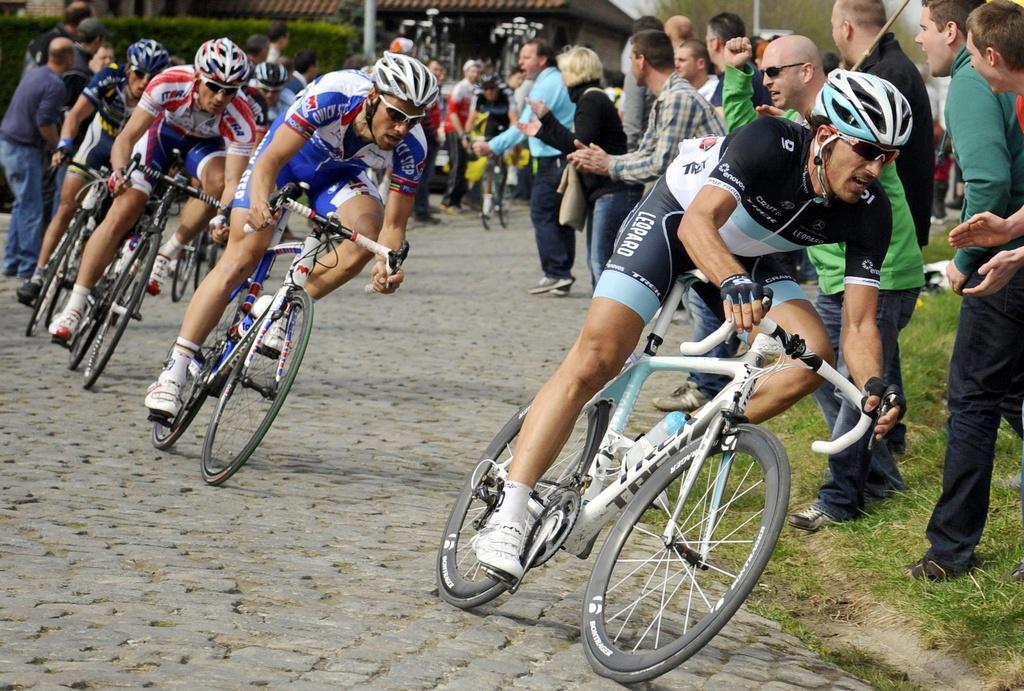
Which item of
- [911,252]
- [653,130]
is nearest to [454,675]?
[911,252]

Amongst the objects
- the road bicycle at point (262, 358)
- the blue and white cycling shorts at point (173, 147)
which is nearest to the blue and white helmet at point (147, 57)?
the blue and white cycling shorts at point (173, 147)

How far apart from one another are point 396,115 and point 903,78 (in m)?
2.48

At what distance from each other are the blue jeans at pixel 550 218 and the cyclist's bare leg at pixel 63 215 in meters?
4.60

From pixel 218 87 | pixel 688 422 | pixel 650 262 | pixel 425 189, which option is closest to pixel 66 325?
pixel 218 87

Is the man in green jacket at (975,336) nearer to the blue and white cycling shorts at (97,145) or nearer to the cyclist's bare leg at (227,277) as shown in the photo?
the cyclist's bare leg at (227,277)

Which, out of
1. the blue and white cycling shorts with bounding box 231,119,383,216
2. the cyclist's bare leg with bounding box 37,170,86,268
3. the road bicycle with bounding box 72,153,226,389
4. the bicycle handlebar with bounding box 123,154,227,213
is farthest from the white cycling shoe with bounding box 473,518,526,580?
the cyclist's bare leg with bounding box 37,170,86,268

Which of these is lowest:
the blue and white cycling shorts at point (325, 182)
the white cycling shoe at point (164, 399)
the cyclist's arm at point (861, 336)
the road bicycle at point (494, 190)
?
the road bicycle at point (494, 190)

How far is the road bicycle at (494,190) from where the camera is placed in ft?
78.8

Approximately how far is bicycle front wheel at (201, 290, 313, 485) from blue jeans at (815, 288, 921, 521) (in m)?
2.52

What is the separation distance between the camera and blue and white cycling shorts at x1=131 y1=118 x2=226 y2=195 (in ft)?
34.8

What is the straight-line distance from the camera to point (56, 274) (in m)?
11.5

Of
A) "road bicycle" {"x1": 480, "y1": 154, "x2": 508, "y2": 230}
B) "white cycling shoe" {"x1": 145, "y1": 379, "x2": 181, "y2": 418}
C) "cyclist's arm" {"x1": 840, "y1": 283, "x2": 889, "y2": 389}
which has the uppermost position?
"cyclist's arm" {"x1": 840, "y1": 283, "x2": 889, "y2": 389}

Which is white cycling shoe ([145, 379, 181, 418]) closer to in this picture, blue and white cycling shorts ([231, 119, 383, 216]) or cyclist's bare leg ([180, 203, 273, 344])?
cyclist's bare leg ([180, 203, 273, 344])

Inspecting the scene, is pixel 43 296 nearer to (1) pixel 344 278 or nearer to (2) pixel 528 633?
(1) pixel 344 278
